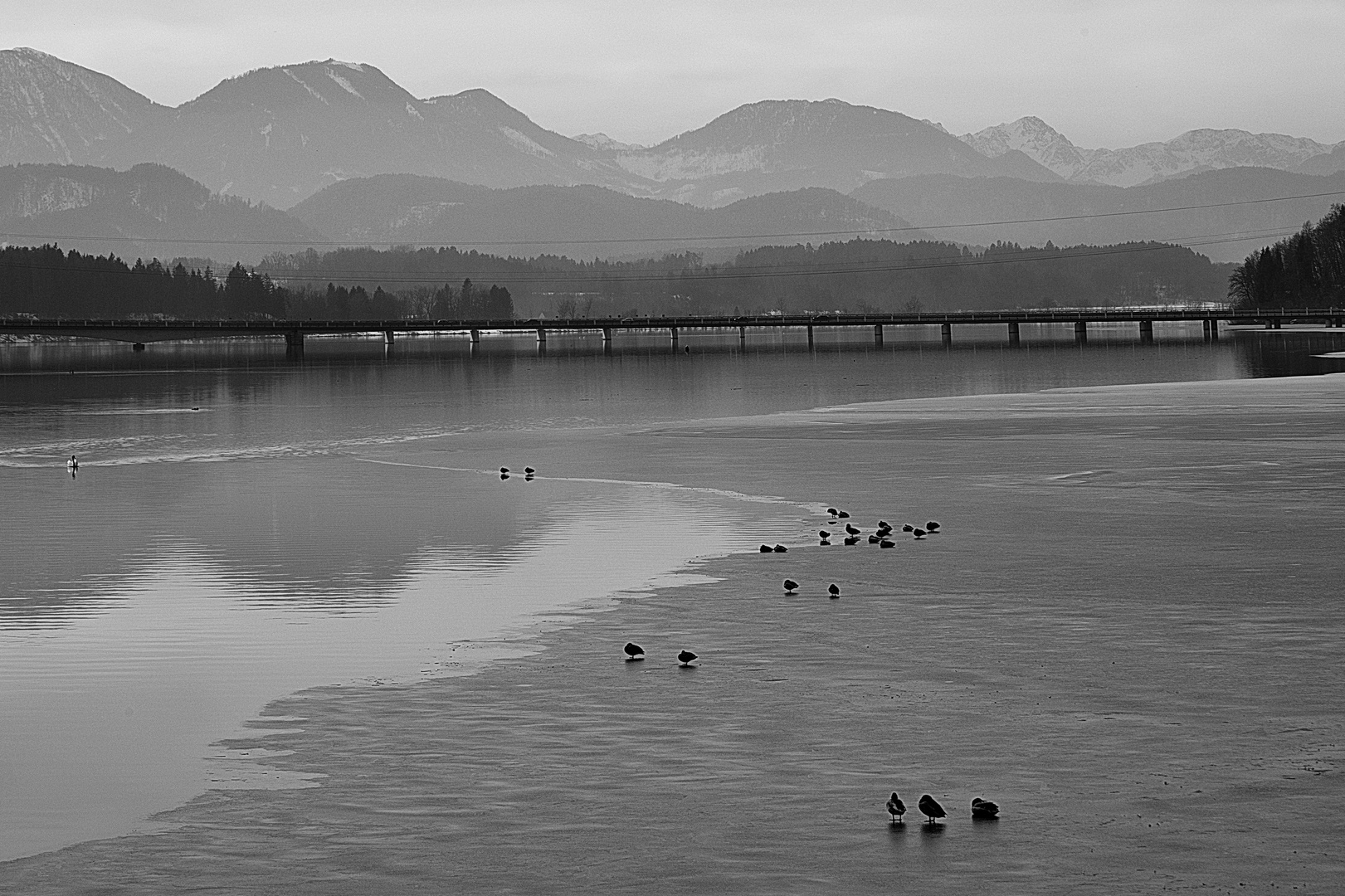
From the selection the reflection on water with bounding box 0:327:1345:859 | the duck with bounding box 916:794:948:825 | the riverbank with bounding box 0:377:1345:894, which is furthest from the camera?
the reflection on water with bounding box 0:327:1345:859

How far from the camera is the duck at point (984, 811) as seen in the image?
13578mm

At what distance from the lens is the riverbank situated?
1268 cm

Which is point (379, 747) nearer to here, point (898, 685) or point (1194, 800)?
point (898, 685)

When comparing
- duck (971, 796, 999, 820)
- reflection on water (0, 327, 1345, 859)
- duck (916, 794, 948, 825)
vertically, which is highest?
reflection on water (0, 327, 1345, 859)

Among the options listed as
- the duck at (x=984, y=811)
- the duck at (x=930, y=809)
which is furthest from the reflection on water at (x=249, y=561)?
the duck at (x=984, y=811)

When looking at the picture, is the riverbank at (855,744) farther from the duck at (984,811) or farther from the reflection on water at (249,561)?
the reflection on water at (249,561)

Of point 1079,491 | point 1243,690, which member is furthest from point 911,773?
point 1079,491

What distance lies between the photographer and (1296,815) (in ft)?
44.2

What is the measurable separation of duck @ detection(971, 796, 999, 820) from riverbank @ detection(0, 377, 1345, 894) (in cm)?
11

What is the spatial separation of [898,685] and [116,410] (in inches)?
3020

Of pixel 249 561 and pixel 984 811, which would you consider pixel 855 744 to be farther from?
pixel 249 561

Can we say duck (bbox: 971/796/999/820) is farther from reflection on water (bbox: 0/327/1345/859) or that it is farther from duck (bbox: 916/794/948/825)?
reflection on water (bbox: 0/327/1345/859)

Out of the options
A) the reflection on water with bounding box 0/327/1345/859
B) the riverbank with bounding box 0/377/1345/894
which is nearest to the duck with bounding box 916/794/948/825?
the riverbank with bounding box 0/377/1345/894

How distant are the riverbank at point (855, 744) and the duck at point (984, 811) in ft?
0.35
